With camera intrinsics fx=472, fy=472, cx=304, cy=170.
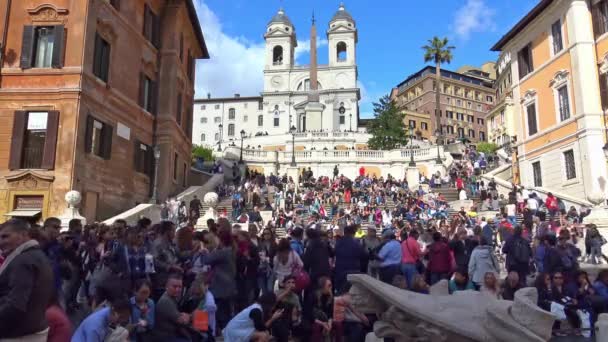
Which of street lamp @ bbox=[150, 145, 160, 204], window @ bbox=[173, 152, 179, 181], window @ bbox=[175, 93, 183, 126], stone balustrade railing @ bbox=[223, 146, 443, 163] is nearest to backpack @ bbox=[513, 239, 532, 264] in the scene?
street lamp @ bbox=[150, 145, 160, 204]

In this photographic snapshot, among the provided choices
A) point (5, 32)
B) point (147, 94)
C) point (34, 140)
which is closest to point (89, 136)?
point (34, 140)

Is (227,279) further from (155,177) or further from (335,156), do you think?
(335,156)

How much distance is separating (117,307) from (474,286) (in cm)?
636

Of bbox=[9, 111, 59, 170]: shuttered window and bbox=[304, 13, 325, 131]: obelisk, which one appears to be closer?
bbox=[9, 111, 59, 170]: shuttered window

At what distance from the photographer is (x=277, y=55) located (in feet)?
320

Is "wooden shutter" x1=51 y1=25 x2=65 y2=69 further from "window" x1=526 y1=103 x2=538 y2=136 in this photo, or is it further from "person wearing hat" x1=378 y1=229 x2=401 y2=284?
"window" x1=526 y1=103 x2=538 y2=136

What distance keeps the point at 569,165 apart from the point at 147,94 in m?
22.7

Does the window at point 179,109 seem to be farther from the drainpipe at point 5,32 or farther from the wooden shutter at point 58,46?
the drainpipe at point 5,32

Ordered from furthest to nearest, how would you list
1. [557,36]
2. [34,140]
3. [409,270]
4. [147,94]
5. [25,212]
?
[557,36] → [147,94] → [34,140] → [25,212] → [409,270]

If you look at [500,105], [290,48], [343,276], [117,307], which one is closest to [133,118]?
[343,276]

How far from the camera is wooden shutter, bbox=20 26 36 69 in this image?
18.7 meters

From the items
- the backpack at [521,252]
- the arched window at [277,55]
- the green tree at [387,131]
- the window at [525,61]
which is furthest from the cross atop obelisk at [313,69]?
the backpack at [521,252]

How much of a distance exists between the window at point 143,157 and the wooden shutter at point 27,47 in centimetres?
597

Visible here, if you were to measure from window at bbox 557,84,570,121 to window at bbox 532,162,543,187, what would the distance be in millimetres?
3538
